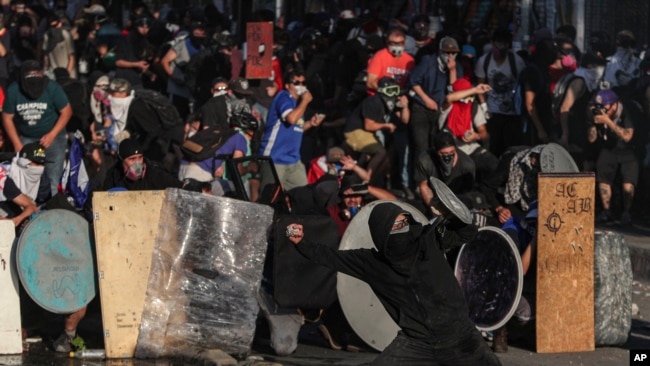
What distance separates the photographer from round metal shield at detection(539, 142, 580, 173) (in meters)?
11.2

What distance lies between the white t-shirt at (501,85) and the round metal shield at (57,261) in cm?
581

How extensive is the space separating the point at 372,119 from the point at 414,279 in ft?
21.5

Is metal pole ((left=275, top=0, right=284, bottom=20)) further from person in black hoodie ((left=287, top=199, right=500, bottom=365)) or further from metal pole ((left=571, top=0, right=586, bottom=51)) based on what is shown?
person in black hoodie ((left=287, top=199, right=500, bottom=365))

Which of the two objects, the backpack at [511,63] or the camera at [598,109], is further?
the backpack at [511,63]

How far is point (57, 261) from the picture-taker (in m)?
10.6

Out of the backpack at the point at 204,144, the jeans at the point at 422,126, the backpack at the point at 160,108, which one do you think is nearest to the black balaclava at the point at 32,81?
the backpack at the point at 160,108

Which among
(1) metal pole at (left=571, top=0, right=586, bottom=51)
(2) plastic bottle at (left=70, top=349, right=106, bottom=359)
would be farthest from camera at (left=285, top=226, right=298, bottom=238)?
(1) metal pole at (left=571, top=0, right=586, bottom=51)

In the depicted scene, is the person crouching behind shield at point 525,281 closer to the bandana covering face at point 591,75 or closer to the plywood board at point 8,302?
the plywood board at point 8,302

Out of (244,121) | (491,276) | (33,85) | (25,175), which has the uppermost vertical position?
(33,85)

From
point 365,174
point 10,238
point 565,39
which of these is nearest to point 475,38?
point 565,39

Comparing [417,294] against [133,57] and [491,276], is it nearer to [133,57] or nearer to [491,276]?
[491,276]

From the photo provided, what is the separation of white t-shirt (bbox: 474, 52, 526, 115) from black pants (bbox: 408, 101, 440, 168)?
0.79m

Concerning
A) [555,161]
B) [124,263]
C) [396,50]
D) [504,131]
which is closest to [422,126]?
[504,131]

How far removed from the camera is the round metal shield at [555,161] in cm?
1117
